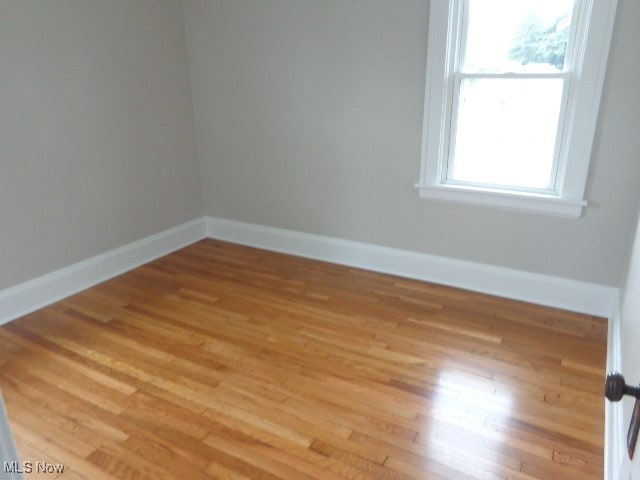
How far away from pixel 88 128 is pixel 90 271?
93 cm

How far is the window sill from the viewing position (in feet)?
8.95

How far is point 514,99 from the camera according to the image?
9.04 ft

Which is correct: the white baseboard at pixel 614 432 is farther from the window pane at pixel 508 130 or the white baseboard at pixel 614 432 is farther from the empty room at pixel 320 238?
the window pane at pixel 508 130

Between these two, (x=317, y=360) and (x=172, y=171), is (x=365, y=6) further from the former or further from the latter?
(x=317, y=360)

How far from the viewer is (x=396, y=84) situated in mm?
3012

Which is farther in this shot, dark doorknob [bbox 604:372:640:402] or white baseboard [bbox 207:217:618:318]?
white baseboard [bbox 207:217:618:318]

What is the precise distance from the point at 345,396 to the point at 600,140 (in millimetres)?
1877

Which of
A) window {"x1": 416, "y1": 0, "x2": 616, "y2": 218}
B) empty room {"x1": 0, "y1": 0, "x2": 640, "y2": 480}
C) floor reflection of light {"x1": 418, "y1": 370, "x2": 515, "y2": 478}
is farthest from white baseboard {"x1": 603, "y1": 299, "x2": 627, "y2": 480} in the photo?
window {"x1": 416, "y1": 0, "x2": 616, "y2": 218}

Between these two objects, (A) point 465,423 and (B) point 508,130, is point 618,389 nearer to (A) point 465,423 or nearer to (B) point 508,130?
(A) point 465,423

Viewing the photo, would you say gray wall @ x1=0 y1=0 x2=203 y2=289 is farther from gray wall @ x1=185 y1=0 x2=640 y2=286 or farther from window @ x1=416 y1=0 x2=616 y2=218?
window @ x1=416 y1=0 x2=616 y2=218

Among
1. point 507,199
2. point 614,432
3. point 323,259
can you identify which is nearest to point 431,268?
point 507,199

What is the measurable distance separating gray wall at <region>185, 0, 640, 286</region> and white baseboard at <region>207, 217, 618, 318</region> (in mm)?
65

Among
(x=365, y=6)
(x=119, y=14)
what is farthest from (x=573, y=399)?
(x=119, y=14)

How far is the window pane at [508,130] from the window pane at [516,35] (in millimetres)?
88
